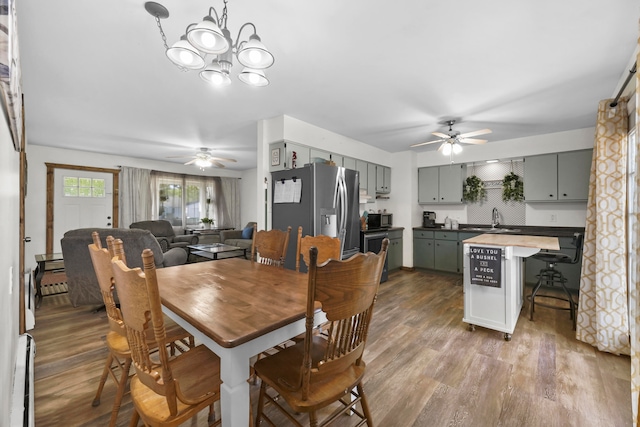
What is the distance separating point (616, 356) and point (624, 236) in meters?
1.01

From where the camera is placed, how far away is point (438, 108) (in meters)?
3.30

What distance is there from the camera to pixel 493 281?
102 inches

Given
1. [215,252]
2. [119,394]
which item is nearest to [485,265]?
[119,394]

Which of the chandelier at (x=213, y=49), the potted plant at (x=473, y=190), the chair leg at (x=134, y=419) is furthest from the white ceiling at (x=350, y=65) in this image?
the chair leg at (x=134, y=419)

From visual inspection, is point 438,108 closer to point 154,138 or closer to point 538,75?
point 538,75

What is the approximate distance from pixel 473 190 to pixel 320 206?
343 centimetres

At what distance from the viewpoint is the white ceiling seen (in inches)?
69.2

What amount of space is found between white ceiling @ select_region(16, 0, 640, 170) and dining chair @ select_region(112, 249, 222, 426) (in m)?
1.71

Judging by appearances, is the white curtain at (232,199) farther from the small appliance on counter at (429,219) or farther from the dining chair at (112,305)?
the dining chair at (112,305)

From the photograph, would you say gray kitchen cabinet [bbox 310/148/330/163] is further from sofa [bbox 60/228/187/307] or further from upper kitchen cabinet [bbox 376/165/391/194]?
sofa [bbox 60/228/187/307]

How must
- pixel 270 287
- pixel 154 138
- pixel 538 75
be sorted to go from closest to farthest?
pixel 270 287
pixel 538 75
pixel 154 138

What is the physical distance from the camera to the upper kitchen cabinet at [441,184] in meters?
5.18

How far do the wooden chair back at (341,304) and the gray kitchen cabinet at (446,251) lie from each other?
4.25m

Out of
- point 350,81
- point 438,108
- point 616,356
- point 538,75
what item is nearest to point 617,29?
point 538,75
